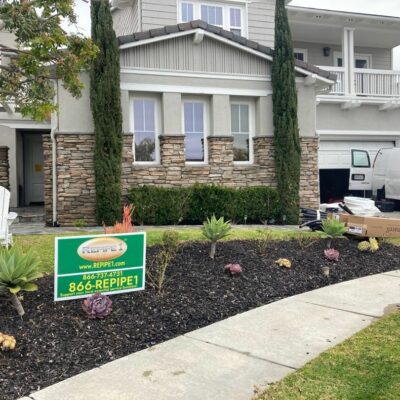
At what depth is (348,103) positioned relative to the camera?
1797cm

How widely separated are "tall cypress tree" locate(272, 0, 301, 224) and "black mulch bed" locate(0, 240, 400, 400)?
5.52m

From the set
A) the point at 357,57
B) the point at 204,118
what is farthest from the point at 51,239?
the point at 357,57

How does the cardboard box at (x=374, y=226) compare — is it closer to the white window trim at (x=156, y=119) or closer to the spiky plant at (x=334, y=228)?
the spiky plant at (x=334, y=228)

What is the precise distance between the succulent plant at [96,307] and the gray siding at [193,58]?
8766mm

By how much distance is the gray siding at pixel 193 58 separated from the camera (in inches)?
491

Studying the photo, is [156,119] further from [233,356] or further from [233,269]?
[233,356]

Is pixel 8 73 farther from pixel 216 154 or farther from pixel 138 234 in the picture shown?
pixel 216 154

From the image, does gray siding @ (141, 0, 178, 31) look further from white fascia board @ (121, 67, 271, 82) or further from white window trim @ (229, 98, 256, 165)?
white window trim @ (229, 98, 256, 165)

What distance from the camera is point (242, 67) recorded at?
13.4m

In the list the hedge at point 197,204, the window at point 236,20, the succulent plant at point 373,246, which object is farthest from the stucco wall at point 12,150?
the succulent plant at point 373,246

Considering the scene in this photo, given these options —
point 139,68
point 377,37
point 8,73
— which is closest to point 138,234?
point 8,73

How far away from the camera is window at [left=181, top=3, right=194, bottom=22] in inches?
654

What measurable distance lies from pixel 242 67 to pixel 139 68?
2910mm

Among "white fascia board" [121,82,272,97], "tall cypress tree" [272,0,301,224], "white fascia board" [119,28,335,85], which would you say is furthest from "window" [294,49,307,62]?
"white fascia board" [121,82,272,97]
